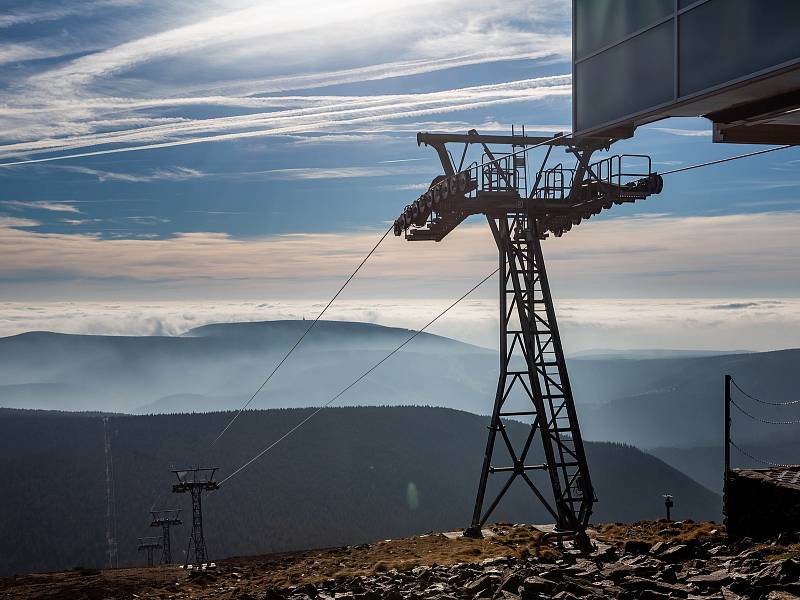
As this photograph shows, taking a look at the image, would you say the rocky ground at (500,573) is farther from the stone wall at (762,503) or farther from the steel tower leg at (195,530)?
the steel tower leg at (195,530)

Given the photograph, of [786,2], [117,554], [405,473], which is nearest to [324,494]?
[405,473]

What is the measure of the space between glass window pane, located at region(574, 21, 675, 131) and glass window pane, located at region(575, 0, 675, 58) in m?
0.20

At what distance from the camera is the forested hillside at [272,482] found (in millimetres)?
131125

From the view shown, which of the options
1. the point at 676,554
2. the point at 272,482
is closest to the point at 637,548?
the point at 676,554

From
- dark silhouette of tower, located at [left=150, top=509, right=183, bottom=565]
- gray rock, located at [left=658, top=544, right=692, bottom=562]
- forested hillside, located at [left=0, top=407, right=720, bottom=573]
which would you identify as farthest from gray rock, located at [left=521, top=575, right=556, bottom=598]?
forested hillside, located at [left=0, top=407, right=720, bottom=573]

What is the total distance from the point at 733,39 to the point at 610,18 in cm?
338

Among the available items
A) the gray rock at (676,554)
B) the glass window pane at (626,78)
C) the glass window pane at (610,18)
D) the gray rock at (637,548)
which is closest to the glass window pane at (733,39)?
the glass window pane at (626,78)

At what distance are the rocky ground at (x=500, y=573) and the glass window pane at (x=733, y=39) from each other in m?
7.67

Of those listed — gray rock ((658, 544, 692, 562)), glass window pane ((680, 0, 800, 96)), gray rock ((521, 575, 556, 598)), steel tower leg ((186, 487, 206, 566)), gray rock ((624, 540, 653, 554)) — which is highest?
glass window pane ((680, 0, 800, 96))

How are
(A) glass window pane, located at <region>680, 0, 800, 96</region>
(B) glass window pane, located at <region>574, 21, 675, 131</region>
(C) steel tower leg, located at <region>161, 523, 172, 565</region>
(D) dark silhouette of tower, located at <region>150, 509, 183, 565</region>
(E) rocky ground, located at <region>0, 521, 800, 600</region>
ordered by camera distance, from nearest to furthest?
(A) glass window pane, located at <region>680, 0, 800, 96</region>
(E) rocky ground, located at <region>0, 521, 800, 600</region>
(B) glass window pane, located at <region>574, 21, 675, 131</region>
(D) dark silhouette of tower, located at <region>150, 509, 183, 565</region>
(C) steel tower leg, located at <region>161, 523, 172, 565</region>

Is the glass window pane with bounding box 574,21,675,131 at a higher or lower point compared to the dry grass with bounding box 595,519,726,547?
higher

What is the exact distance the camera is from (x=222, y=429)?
167m

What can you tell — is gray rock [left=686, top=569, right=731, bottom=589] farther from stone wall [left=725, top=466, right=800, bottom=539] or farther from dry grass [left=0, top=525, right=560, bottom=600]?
stone wall [left=725, top=466, right=800, bottom=539]

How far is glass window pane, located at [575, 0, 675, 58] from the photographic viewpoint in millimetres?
15031
